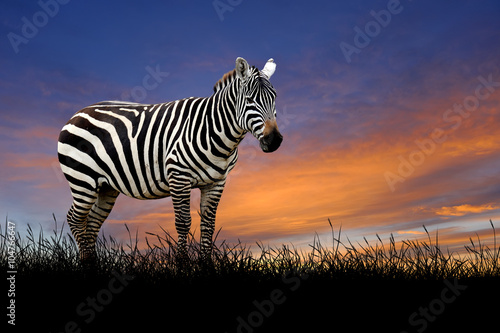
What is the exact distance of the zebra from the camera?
6770mm

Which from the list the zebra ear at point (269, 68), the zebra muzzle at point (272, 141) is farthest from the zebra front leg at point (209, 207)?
the zebra ear at point (269, 68)

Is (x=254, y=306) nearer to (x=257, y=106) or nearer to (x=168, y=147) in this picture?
(x=257, y=106)

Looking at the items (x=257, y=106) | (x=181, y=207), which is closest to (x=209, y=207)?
(x=181, y=207)

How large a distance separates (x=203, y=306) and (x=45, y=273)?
2.42 metres

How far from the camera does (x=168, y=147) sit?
734cm

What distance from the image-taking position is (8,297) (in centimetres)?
472

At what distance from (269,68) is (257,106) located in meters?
1.35

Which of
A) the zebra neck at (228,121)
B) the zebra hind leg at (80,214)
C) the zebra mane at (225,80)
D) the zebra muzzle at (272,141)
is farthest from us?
the zebra hind leg at (80,214)

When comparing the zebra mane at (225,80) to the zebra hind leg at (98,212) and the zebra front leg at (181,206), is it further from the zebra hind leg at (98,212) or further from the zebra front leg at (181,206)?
the zebra hind leg at (98,212)

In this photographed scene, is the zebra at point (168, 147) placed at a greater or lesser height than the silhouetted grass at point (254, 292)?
greater

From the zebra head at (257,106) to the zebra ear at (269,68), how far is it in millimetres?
362

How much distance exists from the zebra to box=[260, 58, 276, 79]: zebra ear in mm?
19

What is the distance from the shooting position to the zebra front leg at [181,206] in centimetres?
677

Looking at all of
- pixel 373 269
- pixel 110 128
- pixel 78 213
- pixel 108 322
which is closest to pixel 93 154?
pixel 110 128
